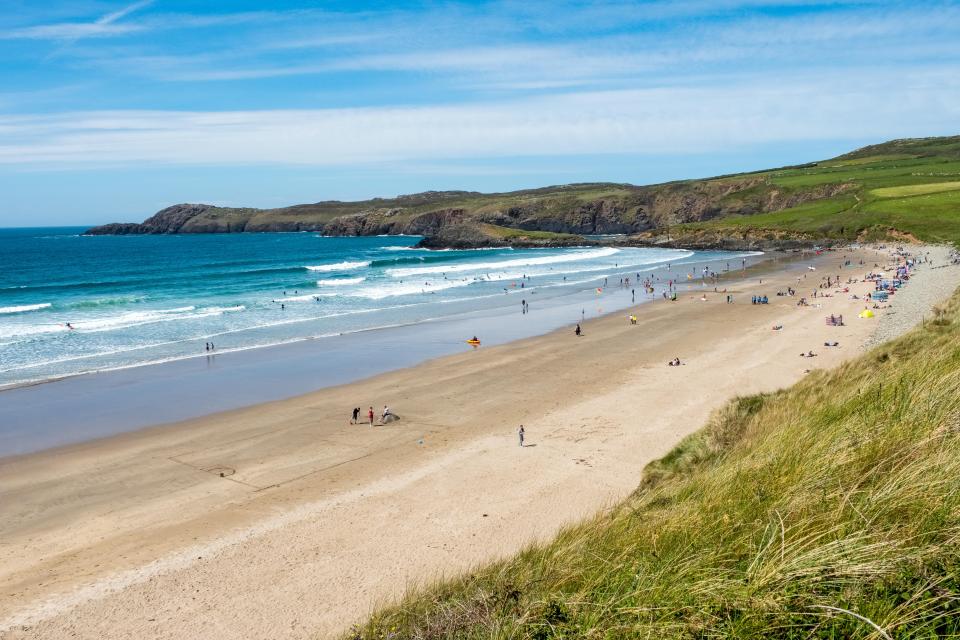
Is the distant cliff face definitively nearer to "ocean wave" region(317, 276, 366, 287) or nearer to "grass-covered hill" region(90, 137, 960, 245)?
"grass-covered hill" region(90, 137, 960, 245)

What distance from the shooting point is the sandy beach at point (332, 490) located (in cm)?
1159

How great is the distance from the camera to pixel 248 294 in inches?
2280

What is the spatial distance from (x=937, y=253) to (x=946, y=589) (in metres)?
75.6

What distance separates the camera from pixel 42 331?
135 ft

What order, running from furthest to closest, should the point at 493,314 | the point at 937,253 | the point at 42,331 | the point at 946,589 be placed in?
the point at 937,253
the point at 493,314
the point at 42,331
the point at 946,589

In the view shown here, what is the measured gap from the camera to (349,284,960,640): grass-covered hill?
3660 mm

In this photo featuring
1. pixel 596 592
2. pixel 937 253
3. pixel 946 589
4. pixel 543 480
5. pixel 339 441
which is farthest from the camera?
pixel 937 253

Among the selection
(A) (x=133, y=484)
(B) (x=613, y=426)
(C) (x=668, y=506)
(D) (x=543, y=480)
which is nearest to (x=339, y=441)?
(A) (x=133, y=484)

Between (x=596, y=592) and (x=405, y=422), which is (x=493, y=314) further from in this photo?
(x=596, y=592)

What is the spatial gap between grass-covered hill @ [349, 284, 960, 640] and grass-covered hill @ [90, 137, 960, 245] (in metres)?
83.3

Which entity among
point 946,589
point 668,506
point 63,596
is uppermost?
point 946,589

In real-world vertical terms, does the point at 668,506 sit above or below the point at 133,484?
above

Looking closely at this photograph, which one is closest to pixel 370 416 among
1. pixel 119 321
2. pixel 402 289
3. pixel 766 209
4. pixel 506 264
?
pixel 119 321

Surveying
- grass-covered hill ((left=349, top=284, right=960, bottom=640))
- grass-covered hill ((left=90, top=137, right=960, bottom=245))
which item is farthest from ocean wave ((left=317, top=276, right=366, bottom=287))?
grass-covered hill ((left=349, top=284, right=960, bottom=640))
